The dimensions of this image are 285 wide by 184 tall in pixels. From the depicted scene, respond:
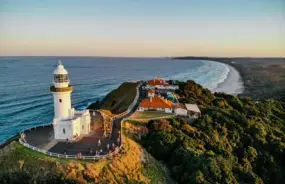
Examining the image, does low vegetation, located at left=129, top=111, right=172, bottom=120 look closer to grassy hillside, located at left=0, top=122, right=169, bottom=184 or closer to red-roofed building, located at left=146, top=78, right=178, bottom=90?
grassy hillside, located at left=0, top=122, right=169, bottom=184

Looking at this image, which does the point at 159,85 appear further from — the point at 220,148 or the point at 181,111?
the point at 220,148

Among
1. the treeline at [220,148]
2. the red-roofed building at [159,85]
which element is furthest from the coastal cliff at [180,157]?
the red-roofed building at [159,85]

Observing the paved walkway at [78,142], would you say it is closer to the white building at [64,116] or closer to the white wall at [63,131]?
the white wall at [63,131]

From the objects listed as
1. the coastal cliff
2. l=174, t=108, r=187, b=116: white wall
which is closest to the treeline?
the coastal cliff

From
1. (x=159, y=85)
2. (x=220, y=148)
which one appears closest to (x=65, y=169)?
(x=220, y=148)

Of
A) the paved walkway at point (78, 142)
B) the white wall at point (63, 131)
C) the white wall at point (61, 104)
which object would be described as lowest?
the paved walkway at point (78, 142)

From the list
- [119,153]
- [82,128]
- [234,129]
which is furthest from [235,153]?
[82,128]
